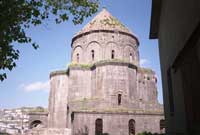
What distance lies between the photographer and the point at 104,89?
26.5 meters

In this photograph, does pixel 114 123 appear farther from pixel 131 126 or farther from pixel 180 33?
pixel 180 33

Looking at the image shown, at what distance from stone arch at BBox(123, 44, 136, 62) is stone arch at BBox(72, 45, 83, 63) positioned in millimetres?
6303

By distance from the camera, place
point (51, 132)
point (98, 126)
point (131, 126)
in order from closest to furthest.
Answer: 1. point (98, 126)
2. point (131, 126)
3. point (51, 132)

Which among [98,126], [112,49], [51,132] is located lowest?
[51,132]

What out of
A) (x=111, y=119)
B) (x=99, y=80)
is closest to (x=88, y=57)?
(x=99, y=80)

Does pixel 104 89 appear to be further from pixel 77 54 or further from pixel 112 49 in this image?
pixel 77 54

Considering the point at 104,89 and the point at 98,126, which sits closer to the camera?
the point at 98,126

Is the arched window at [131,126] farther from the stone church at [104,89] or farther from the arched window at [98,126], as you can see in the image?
the arched window at [98,126]

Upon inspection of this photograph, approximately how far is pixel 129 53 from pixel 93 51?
17.1 ft

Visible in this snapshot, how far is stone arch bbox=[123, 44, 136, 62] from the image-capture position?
3161cm

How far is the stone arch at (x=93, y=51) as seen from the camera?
3088 cm

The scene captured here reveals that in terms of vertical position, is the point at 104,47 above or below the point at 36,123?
above

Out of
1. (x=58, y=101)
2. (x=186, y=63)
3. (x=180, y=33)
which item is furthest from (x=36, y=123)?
(x=186, y=63)

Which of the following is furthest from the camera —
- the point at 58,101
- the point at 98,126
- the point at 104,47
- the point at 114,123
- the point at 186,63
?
the point at 104,47
